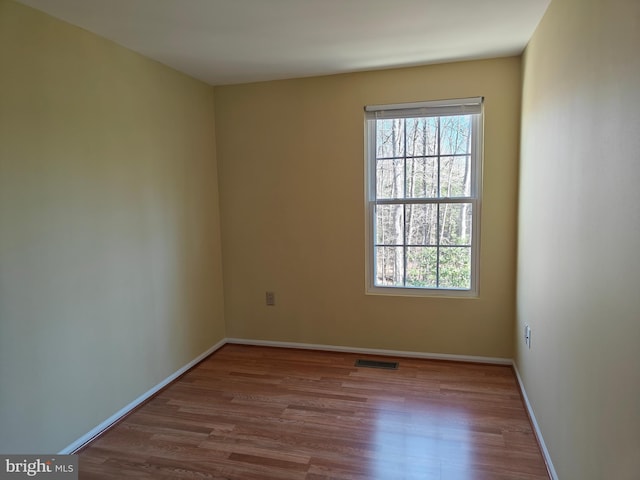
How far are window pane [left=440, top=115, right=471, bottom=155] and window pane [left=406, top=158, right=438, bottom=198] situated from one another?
0.48 feet

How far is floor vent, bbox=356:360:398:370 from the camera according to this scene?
3.22 m

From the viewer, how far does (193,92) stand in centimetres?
331

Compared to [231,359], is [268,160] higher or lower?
higher

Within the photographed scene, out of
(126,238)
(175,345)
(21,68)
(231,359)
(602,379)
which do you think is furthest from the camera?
(231,359)

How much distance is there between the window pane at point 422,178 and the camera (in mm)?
3236

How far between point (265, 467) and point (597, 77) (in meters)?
2.28

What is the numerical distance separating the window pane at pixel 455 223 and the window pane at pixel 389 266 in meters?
0.39

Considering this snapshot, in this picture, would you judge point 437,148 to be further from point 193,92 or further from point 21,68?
point 21,68

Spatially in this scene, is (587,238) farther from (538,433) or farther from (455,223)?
(455,223)

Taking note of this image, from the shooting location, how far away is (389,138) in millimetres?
3307

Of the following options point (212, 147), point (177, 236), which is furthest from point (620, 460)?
point (212, 147)

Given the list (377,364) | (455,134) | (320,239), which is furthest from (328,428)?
(455,134)

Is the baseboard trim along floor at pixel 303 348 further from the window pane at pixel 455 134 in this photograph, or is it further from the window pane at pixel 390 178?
the window pane at pixel 455 134

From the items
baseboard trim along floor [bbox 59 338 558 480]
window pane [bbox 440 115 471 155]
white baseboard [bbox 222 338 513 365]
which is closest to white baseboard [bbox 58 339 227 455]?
baseboard trim along floor [bbox 59 338 558 480]
